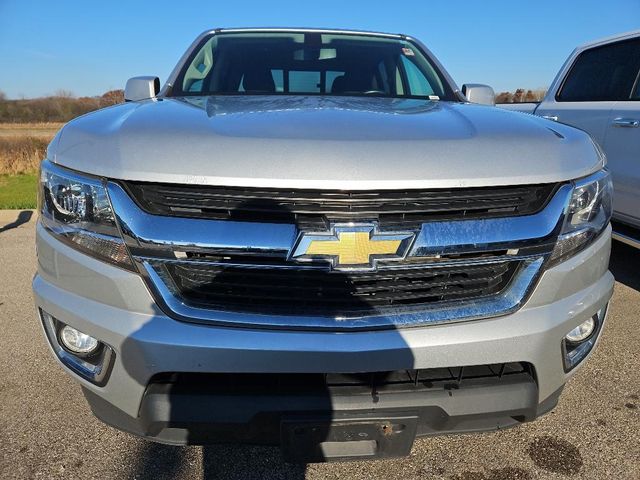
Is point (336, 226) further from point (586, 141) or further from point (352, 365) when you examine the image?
point (586, 141)

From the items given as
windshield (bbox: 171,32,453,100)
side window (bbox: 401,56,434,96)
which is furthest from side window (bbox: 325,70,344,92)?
side window (bbox: 401,56,434,96)

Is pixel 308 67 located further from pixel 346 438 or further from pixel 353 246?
pixel 346 438

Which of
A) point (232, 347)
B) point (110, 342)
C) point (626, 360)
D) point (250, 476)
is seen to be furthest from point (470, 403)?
point (626, 360)

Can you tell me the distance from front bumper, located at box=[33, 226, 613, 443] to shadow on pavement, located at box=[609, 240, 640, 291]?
3.12m

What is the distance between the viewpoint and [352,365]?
61.7 inches

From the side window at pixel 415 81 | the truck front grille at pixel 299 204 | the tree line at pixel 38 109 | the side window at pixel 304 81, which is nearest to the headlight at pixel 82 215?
the truck front grille at pixel 299 204

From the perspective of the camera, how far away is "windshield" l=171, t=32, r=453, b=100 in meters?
3.01

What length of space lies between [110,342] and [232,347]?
41 centimetres

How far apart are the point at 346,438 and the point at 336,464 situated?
635mm

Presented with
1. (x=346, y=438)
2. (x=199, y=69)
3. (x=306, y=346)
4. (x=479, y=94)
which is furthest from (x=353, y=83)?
(x=346, y=438)

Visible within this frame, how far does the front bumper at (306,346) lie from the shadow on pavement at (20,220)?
6004mm

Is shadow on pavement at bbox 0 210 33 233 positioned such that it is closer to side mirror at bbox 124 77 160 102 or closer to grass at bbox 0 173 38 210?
grass at bbox 0 173 38 210

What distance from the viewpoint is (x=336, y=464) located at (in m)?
2.16

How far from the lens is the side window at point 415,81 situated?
3.14m
